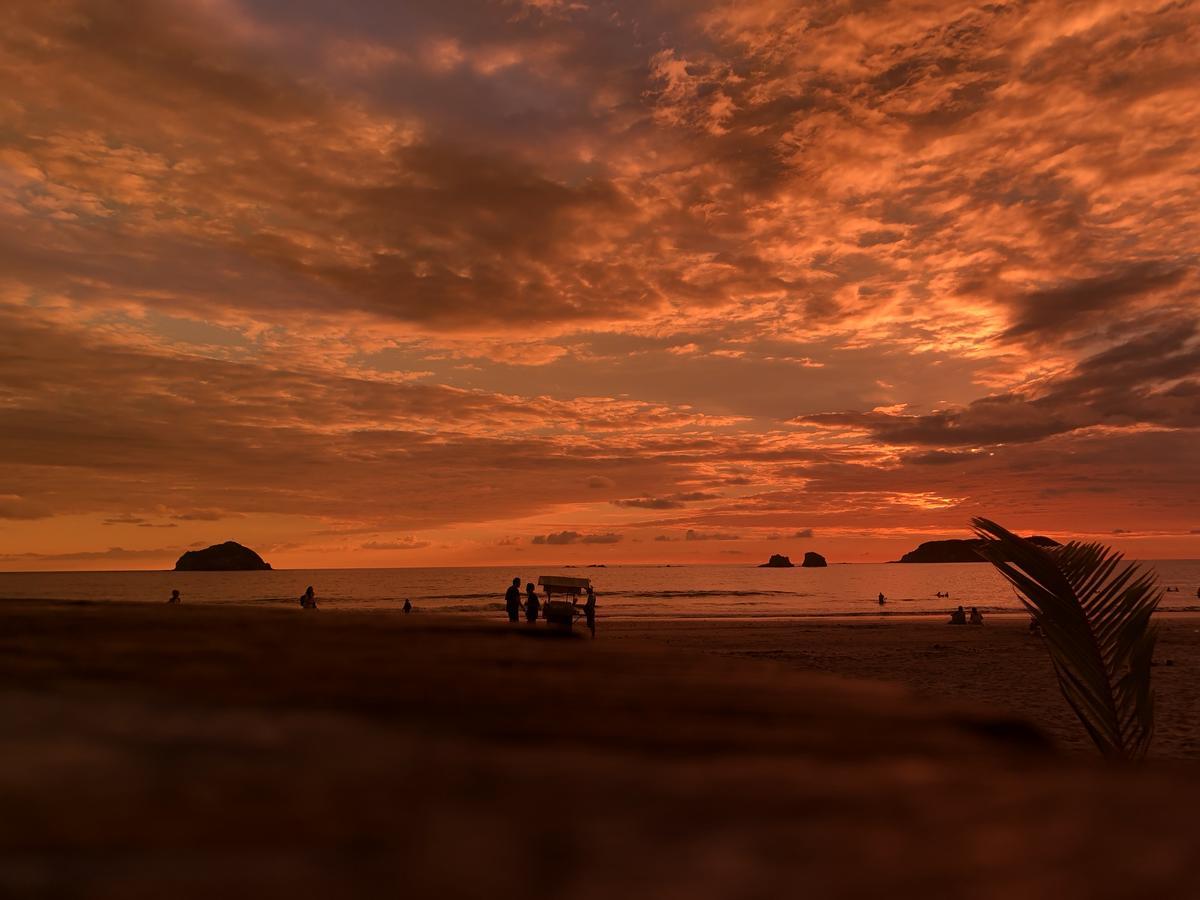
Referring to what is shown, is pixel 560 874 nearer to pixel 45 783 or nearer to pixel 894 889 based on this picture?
pixel 894 889

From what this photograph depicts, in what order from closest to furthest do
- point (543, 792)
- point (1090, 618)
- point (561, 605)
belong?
point (543, 792) < point (1090, 618) < point (561, 605)

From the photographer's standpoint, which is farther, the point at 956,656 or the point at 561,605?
the point at 956,656

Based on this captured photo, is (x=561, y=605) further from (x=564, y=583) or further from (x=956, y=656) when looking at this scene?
(x=956, y=656)

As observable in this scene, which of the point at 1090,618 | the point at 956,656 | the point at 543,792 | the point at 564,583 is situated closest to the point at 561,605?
the point at 564,583

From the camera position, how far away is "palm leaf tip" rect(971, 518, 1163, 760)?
4488 mm

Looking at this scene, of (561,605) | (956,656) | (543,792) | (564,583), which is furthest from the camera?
Result: (956,656)

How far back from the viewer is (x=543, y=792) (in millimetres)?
587

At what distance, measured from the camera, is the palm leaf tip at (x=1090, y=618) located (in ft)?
14.7

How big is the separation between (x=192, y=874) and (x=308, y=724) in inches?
14.2

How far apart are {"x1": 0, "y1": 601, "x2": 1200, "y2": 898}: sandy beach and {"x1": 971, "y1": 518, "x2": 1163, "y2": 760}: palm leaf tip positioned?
4.16 m

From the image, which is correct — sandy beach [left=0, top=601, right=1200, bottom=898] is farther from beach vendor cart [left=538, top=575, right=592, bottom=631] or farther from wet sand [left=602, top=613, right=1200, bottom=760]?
beach vendor cart [left=538, top=575, right=592, bottom=631]

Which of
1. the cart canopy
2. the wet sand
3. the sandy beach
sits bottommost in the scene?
the wet sand

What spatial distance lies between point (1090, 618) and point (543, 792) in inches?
204

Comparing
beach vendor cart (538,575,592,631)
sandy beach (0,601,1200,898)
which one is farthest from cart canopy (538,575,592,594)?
sandy beach (0,601,1200,898)
